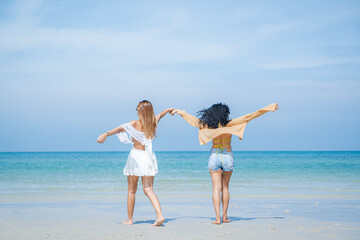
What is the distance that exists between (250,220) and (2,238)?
3469 mm

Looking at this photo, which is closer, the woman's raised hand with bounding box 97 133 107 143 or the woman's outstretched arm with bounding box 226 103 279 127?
Answer: the woman's raised hand with bounding box 97 133 107 143

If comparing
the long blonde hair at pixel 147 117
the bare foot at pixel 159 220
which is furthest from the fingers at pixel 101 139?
the bare foot at pixel 159 220

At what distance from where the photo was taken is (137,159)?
19.9 feet

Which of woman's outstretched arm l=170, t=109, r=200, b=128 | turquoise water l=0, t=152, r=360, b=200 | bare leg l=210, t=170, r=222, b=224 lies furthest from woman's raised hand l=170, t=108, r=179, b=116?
turquoise water l=0, t=152, r=360, b=200

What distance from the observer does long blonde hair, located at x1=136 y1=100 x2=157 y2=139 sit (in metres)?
6.05

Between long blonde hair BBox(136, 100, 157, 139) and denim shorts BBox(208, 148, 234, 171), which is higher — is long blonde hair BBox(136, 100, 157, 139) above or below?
above

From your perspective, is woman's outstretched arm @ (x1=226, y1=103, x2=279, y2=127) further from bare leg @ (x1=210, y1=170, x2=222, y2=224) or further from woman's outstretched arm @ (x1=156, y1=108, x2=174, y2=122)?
woman's outstretched arm @ (x1=156, y1=108, x2=174, y2=122)

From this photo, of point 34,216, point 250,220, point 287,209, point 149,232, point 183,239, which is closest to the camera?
point 183,239

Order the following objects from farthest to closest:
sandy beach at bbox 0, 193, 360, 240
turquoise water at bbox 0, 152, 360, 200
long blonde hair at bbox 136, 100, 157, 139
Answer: turquoise water at bbox 0, 152, 360, 200, long blonde hair at bbox 136, 100, 157, 139, sandy beach at bbox 0, 193, 360, 240

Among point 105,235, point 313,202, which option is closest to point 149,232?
point 105,235

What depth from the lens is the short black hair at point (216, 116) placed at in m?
6.12

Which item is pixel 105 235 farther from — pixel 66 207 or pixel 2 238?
pixel 66 207

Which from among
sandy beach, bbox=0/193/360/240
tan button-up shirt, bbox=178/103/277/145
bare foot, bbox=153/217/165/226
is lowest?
sandy beach, bbox=0/193/360/240

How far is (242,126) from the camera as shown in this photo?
20.0ft
